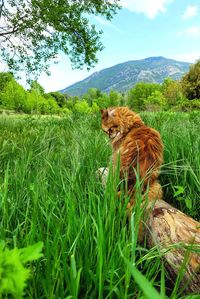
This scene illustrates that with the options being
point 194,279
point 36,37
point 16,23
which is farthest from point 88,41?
point 194,279

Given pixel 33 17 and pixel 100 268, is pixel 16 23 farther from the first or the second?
pixel 100 268

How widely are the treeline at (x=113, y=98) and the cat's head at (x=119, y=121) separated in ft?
7.59

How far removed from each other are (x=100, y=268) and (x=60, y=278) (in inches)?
7.0

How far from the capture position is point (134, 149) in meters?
2.72

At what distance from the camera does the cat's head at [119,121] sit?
3.51 m

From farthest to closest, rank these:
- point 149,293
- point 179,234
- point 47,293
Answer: point 179,234
point 47,293
point 149,293

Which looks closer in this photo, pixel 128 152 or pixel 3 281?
pixel 3 281

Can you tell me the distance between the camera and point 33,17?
13.6m

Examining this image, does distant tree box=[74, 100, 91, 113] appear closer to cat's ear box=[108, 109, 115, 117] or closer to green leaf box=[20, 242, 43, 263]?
cat's ear box=[108, 109, 115, 117]

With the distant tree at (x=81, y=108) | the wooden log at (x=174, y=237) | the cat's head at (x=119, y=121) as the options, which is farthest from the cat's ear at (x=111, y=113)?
the distant tree at (x=81, y=108)

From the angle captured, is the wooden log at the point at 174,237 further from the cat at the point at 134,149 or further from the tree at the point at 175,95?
the tree at the point at 175,95

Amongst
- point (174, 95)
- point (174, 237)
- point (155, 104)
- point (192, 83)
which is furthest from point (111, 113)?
point (192, 83)

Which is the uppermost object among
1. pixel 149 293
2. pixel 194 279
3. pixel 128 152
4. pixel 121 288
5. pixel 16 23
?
pixel 16 23

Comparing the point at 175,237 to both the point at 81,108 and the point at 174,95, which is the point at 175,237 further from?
the point at 174,95
